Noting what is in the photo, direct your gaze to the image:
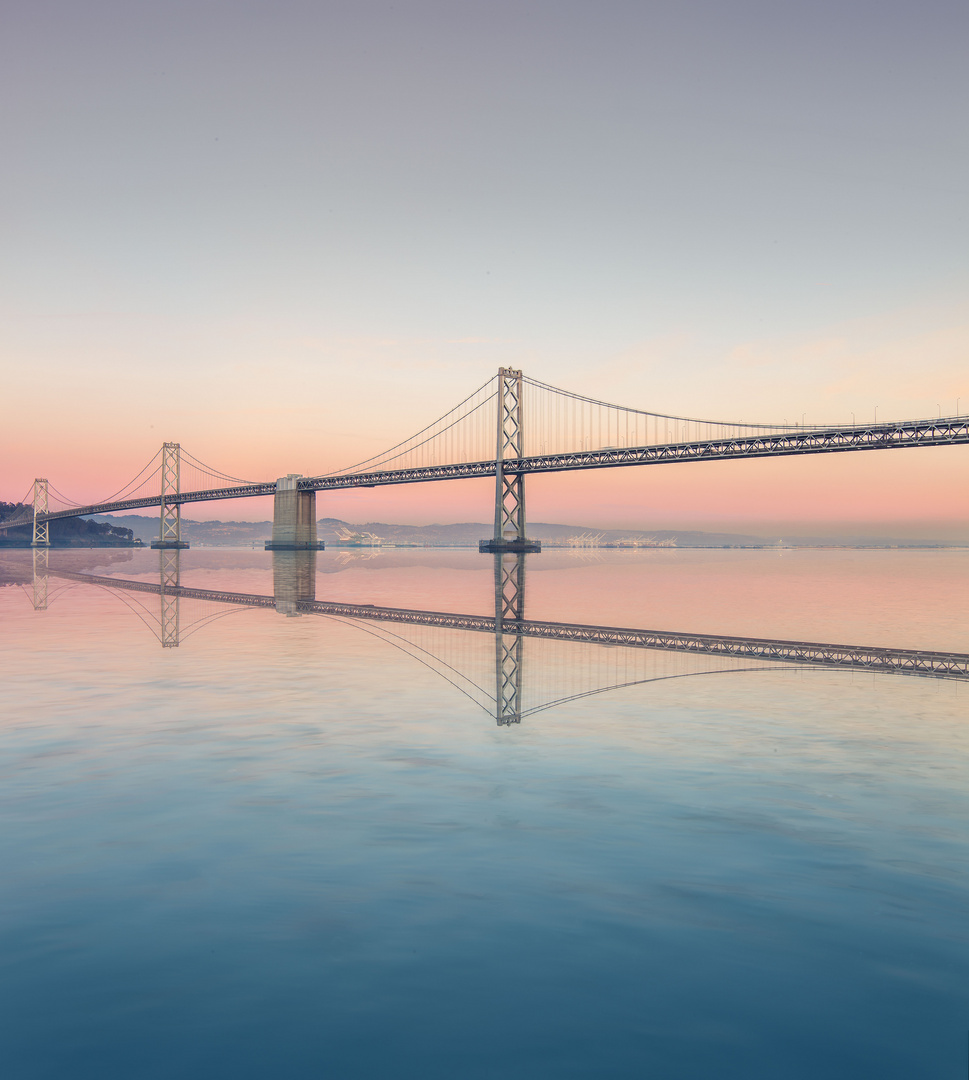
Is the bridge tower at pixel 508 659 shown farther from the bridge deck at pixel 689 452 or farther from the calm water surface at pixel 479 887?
the bridge deck at pixel 689 452

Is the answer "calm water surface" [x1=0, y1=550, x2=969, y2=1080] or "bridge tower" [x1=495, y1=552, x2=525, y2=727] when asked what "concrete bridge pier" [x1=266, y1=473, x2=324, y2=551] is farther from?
"calm water surface" [x1=0, y1=550, x2=969, y2=1080]

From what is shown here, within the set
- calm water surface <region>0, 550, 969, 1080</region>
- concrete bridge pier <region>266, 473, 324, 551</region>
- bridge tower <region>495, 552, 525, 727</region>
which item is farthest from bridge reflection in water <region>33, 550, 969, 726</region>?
concrete bridge pier <region>266, 473, 324, 551</region>

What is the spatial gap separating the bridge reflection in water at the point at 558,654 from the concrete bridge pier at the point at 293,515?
264 feet

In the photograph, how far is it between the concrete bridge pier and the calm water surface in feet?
317

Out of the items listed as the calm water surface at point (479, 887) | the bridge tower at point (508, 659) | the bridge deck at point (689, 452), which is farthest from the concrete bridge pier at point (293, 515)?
the calm water surface at point (479, 887)

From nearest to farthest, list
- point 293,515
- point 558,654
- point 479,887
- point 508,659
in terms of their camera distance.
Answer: point 479,887 → point 508,659 → point 558,654 → point 293,515

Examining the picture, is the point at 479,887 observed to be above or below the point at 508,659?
above

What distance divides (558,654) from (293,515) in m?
94.1

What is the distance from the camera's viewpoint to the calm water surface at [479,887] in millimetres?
3168

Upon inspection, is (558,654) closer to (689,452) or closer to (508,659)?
(508,659)

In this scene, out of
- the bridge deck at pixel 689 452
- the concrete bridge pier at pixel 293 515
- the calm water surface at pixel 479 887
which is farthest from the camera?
the concrete bridge pier at pixel 293 515

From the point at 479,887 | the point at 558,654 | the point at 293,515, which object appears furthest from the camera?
the point at 293,515

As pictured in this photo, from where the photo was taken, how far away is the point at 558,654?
15.2 meters

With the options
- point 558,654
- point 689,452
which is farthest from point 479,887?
point 689,452
